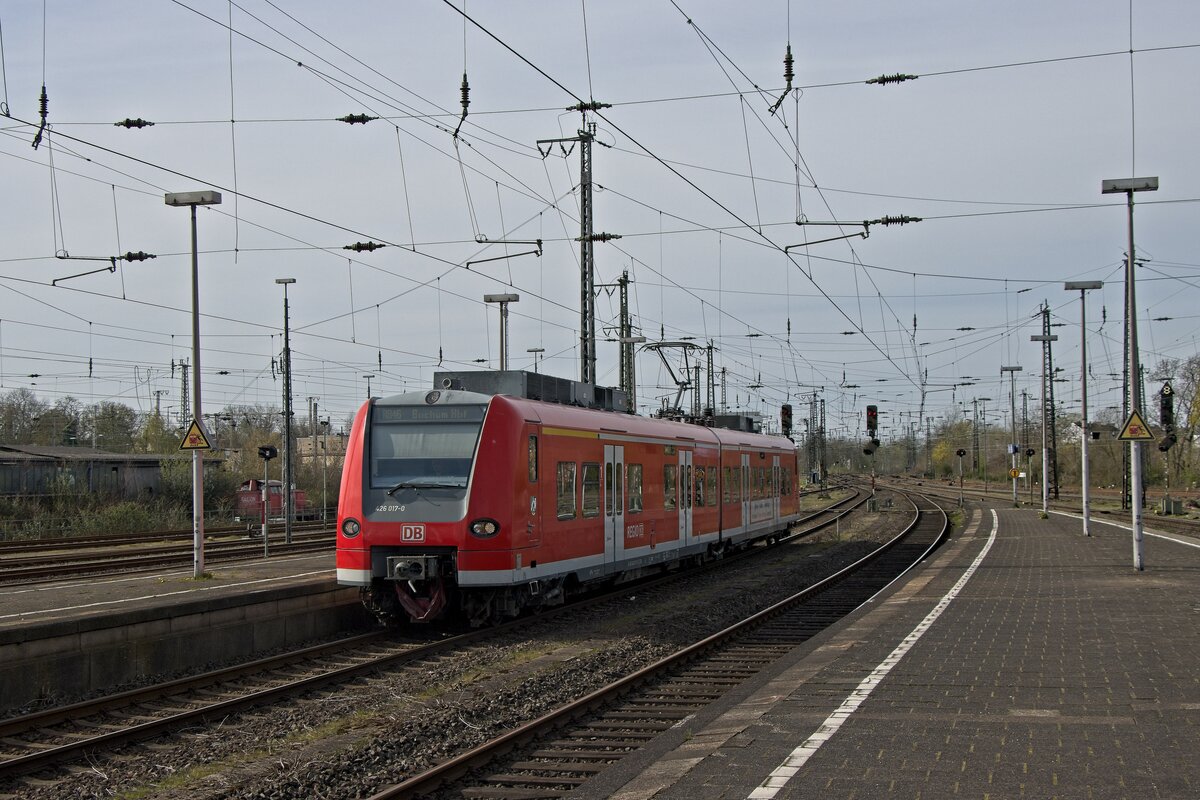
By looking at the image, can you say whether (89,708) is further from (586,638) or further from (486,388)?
(486,388)

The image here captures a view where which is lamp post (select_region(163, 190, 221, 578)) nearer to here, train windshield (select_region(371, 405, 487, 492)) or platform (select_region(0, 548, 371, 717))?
platform (select_region(0, 548, 371, 717))

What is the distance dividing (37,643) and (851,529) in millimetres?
32273

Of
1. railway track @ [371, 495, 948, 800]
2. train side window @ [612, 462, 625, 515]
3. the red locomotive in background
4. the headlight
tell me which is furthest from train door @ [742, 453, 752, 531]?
the red locomotive in background

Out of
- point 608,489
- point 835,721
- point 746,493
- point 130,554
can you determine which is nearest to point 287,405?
point 130,554

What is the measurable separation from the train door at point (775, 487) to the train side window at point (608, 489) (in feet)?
46.2

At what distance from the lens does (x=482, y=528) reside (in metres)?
14.0

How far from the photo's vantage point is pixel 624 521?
18750 mm

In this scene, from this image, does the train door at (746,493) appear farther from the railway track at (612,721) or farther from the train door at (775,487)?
the railway track at (612,721)

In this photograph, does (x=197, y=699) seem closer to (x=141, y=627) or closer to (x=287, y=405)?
(x=141, y=627)

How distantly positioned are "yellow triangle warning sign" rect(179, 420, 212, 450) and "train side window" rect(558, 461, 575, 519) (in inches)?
246

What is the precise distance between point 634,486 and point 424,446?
18.2 feet

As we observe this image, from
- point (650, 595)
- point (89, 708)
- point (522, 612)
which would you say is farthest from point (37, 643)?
point (650, 595)

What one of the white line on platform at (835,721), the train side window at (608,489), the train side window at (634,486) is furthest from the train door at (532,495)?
the white line on platform at (835,721)

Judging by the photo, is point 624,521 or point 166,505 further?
point 166,505
